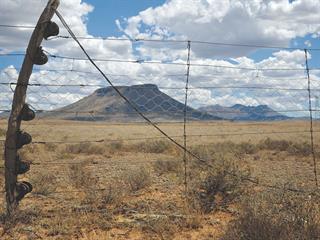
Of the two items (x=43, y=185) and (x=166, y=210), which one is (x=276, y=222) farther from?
(x=43, y=185)

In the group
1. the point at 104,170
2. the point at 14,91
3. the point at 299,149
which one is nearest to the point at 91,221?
the point at 14,91

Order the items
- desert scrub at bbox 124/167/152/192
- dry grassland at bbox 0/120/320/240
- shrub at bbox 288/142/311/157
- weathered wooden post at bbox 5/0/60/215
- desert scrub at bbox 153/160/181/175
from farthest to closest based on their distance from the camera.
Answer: shrub at bbox 288/142/311/157 < desert scrub at bbox 153/160/181/175 < desert scrub at bbox 124/167/152/192 < weathered wooden post at bbox 5/0/60/215 < dry grassland at bbox 0/120/320/240

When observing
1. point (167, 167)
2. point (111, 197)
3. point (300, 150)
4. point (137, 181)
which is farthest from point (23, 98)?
point (300, 150)

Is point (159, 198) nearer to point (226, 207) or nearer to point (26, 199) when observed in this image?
point (226, 207)

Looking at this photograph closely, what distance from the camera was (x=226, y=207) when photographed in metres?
10.7

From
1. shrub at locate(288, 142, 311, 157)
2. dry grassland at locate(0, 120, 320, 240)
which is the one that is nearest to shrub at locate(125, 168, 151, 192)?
dry grassland at locate(0, 120, 320, 240)

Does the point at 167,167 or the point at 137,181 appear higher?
the point at 137,181

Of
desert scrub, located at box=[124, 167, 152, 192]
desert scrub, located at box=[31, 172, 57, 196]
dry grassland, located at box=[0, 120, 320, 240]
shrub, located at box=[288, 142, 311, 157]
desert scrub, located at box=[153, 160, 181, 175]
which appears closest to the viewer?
dry grassland, located at box=[0, 120, 320, 240]

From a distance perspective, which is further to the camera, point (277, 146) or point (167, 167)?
point (277, 146)

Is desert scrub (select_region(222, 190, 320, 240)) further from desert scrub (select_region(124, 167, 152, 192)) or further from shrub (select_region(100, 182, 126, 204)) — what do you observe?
desert scrub (select_region(124, 167, 152, 192))

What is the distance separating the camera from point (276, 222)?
→ 291 inches

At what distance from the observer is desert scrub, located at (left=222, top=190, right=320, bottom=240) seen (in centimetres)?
721

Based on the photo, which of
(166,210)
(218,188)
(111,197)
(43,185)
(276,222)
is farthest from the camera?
(43,185)

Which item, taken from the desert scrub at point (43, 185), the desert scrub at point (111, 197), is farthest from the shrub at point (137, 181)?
the desert scrub at point (43, 185)
